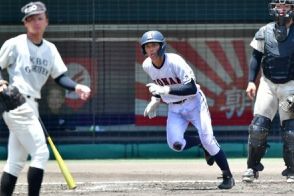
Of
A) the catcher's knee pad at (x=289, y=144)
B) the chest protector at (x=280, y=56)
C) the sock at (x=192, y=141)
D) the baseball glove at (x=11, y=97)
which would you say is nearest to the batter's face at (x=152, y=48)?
the sock at (x=192, y=141)

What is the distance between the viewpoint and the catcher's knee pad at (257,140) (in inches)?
402

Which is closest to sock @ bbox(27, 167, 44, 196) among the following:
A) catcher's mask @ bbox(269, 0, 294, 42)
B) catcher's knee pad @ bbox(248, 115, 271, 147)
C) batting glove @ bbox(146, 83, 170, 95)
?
batting glove @ bbox(146, 83, 170, 95)

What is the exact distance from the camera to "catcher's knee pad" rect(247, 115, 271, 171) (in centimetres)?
1022

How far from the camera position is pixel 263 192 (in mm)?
9320

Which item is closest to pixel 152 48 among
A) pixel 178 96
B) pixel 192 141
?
pixel 178 96

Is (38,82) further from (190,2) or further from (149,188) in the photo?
(190,2)

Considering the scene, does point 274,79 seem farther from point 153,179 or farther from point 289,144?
point 153,179

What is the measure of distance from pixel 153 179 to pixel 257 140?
141 cm

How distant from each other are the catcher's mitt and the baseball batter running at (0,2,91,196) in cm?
303

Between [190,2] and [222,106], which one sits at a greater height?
[190,2]

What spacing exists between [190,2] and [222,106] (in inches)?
60.6

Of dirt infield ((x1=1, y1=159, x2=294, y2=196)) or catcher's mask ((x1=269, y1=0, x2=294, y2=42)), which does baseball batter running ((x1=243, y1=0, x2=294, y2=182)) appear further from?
dirt infield ((x1=1, y1=159, x2=294, y2=196))

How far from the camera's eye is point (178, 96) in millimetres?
9711

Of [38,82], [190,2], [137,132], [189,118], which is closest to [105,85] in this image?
[137,132]
